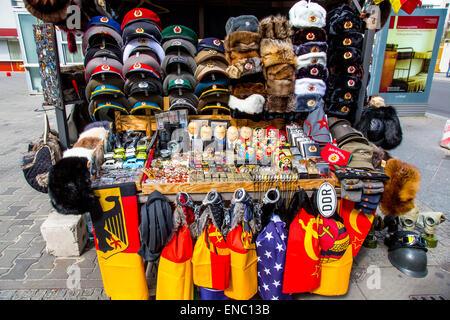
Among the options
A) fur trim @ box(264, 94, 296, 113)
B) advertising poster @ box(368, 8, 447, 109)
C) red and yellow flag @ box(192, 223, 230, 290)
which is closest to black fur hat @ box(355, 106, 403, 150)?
fur trim @ box(264, 94, 296, 113)

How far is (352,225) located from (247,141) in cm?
134

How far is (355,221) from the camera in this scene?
2.74 m

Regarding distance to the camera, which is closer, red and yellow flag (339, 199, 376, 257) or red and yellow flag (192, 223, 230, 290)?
red and yellow flag (192, 223, 230, 290)

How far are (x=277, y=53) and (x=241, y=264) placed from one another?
2.13 m

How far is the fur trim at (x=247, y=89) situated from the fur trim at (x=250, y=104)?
4cm

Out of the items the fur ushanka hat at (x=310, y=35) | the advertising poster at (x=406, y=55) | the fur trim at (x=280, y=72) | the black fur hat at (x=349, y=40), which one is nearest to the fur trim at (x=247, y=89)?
the fur trim at (x=280, y=72)

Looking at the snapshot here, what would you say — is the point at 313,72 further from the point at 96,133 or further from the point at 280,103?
the point at 96,133

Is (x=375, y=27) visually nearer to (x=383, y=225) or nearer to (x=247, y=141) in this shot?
(x=247, y=141)

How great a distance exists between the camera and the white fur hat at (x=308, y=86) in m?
3.13

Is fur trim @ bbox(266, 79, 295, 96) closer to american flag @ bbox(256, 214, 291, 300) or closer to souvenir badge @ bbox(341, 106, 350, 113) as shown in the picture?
souvenir badge @ bbox(341, 106, 350, 113)

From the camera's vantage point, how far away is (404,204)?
2.67m

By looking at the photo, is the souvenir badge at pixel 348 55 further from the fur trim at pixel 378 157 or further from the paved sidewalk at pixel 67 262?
the paved sidewalk at pixel 67 262

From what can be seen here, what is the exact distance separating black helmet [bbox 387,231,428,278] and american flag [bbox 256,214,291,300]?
4.78 feet

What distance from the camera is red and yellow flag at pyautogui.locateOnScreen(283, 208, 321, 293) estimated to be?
236 cm
